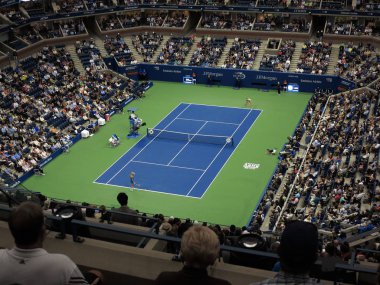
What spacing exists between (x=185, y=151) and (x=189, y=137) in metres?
2.26

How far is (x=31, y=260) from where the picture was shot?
4.65 metres

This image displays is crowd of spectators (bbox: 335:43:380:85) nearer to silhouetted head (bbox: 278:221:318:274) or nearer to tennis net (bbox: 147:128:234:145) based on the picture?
tennis net (bbox: 147:128:234:145)

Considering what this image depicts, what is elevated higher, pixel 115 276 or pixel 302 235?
pixel 302 235

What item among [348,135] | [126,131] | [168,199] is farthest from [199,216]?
[126,131]

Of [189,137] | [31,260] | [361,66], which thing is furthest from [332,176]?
[31,260]

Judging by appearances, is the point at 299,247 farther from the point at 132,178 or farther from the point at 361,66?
the point at 361,66

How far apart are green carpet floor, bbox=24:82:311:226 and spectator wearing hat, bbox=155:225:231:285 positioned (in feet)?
78.1

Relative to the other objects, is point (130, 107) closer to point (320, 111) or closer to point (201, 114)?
point (201, 114)

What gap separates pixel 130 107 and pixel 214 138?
35.9 feet

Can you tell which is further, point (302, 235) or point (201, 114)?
point (201, 114)

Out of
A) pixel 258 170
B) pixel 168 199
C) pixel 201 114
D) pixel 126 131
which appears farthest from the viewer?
pixel 201 114

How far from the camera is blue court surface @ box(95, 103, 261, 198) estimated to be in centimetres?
3334

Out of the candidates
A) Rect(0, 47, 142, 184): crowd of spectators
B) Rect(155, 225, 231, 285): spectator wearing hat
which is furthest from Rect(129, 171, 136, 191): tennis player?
Rect(155, 225, 231, 285): spectator wearing hat

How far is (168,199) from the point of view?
3112cm
